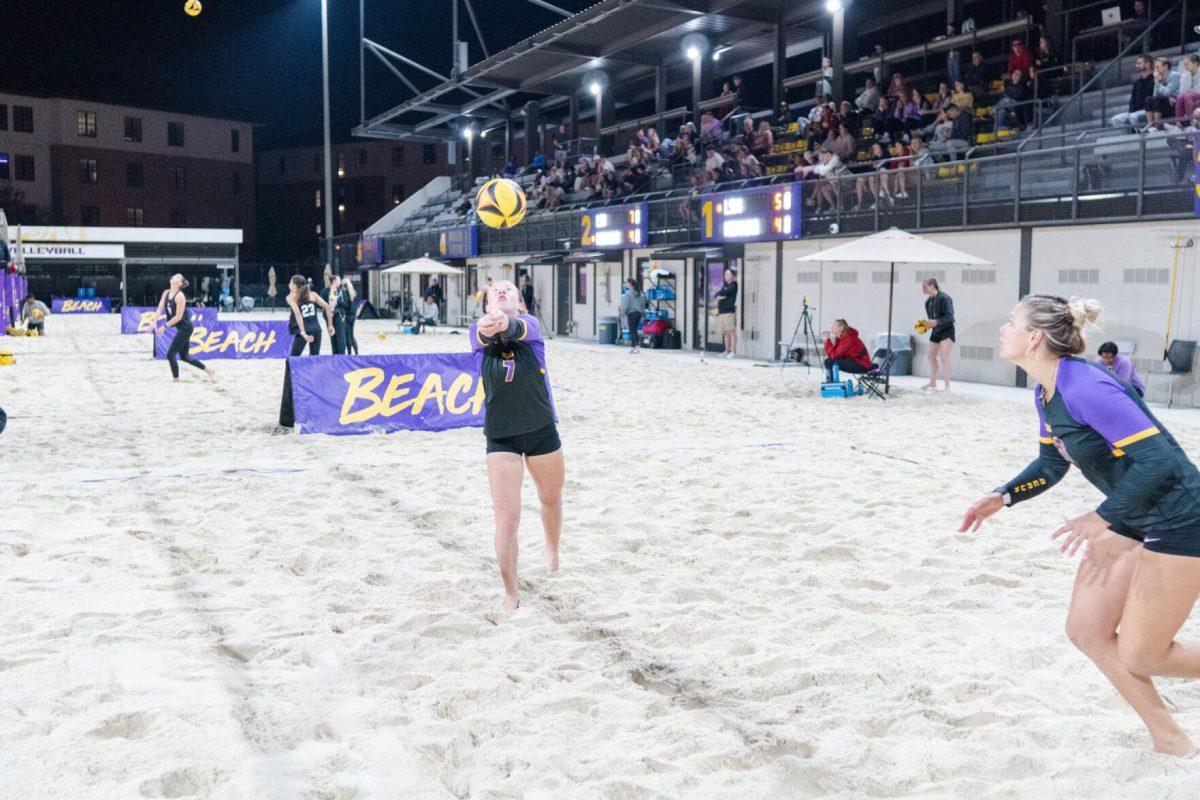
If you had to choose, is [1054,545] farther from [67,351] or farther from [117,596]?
[67,351]

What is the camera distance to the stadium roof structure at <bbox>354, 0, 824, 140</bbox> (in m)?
27.8

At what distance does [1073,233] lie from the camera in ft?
51.3

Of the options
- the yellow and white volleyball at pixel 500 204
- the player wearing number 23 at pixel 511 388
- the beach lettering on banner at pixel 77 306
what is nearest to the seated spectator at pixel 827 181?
the yellow and white volleyball at pixel 500 204

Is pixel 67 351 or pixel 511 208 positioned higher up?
pixel 511 208

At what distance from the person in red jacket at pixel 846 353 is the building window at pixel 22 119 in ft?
188

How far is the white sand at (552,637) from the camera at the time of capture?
3.56 metres

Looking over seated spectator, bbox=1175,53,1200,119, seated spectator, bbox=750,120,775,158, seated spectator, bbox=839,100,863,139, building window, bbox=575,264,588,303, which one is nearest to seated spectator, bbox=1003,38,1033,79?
seated spectator, bbox=839,100,863,139

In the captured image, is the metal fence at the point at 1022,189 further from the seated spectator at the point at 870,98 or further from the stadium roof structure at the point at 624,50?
the stadium roof structure at the point at 624,50

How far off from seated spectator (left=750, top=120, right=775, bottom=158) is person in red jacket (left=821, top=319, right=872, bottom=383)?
33.6 feet

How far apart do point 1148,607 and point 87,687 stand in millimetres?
3929

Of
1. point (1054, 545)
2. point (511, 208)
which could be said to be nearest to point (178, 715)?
point (1054, 545)

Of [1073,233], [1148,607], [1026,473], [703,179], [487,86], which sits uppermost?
[487,86]

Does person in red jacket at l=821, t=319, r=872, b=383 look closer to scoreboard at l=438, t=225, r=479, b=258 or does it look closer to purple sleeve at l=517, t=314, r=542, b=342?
purple sleeve at l=517, t=314, r=542, b=342

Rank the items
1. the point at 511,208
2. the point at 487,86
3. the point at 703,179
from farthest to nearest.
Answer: the point at 487,86 → the point at 703,179 → the point at 511,208
